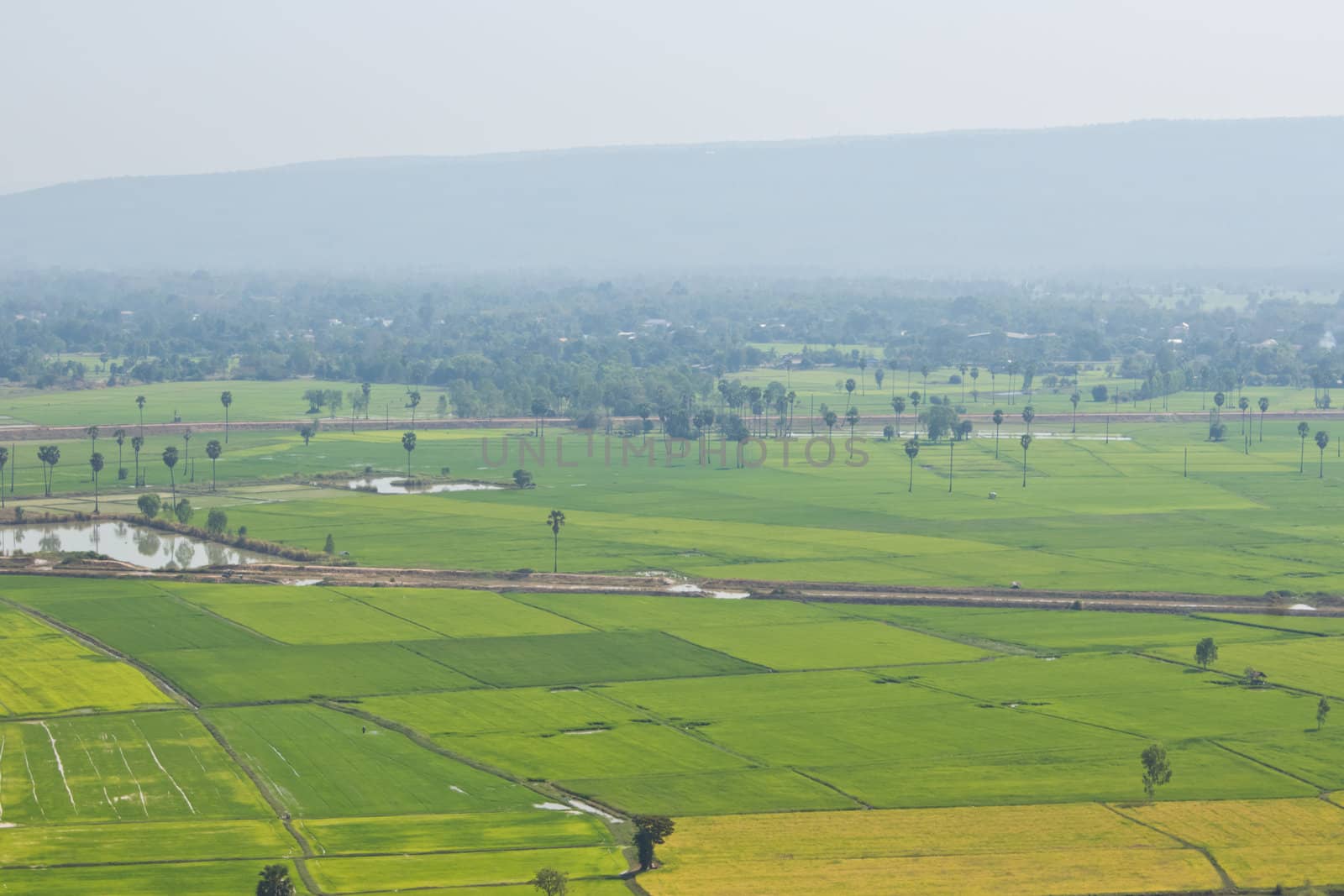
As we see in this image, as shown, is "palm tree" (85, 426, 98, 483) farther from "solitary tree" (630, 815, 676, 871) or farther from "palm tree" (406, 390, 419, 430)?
"solitary tree" (630, 815, 676, 871)

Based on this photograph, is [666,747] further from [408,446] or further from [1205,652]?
[408,446]

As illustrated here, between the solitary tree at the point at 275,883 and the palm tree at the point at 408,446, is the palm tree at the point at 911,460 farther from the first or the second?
the solitary tree at the point at 275,883

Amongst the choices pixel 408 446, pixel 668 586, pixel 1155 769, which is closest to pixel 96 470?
pixel 408 446

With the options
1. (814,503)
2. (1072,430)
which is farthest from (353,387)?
(814,503)

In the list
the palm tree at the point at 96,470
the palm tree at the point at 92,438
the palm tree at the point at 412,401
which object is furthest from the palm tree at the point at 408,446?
the palm tree at the point at 412,401

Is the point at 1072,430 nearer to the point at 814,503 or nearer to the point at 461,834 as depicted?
the point at 814,503
